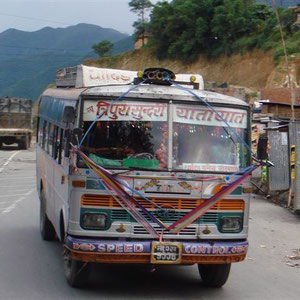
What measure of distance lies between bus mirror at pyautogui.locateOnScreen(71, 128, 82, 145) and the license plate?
137 cm

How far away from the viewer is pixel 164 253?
648 centimetres

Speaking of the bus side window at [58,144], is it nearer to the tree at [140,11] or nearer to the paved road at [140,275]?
the paved road at [140,275]

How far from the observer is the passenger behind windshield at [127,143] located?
668 centimetres

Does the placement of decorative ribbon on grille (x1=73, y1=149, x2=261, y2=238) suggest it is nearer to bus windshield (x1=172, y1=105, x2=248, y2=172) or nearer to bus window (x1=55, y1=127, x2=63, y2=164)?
bus windshield (x1=172, y1=105, x2=248, y2=172)

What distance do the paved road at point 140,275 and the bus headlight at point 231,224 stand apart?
33.6 inches

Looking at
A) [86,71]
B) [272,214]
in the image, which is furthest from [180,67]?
[86,71]

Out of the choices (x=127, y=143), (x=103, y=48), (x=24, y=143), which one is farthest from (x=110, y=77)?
(x=103, y=48)

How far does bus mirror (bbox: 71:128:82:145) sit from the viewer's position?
6523 millimetres

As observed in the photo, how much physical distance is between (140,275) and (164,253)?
5.45ft

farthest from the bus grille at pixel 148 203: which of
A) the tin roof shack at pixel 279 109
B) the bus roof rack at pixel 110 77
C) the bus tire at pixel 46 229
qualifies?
the tin roof shack at pixel 279 109

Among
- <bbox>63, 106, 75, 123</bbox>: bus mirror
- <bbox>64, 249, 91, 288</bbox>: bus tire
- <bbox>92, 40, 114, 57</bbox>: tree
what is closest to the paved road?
<bbox>64, 249, 91, 288</bbox>: bus tire

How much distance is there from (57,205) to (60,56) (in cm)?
17747

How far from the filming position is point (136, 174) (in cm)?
656

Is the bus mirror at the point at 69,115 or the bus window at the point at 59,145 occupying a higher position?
the bus mirror at the point at 69,115
